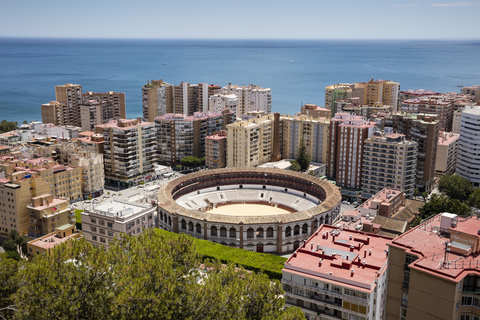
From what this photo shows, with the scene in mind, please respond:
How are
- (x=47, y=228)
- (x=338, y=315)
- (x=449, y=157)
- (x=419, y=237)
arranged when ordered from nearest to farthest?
(x=419, y=237) < (x=338, y=315) < (x=47, y=228) < (x=449, y=157)

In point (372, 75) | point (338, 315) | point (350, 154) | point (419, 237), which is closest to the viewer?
point (419, 237)

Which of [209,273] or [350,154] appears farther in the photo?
[350,154]

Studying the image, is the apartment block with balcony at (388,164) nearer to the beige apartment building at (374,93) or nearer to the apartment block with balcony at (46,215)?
the apartment block with balcony at (46,215)

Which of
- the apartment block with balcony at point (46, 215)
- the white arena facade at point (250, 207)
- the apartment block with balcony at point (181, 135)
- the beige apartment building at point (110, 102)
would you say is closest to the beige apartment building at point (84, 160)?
the white arena facade at point (250, 207)

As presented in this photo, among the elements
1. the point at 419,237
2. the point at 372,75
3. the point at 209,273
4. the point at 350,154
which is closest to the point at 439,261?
the point at 419,237

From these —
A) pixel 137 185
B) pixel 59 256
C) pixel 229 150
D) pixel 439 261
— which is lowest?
pixel 137 185

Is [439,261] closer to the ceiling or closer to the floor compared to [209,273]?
closer to the ceiling

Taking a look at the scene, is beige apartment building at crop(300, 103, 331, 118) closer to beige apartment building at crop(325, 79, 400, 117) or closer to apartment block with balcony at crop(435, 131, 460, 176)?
beige apartment building at crop(325, 79, 400, 117)

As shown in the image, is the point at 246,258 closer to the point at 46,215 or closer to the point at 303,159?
the point at 46,215

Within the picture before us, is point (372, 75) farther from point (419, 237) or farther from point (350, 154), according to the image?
point (419, 237)
